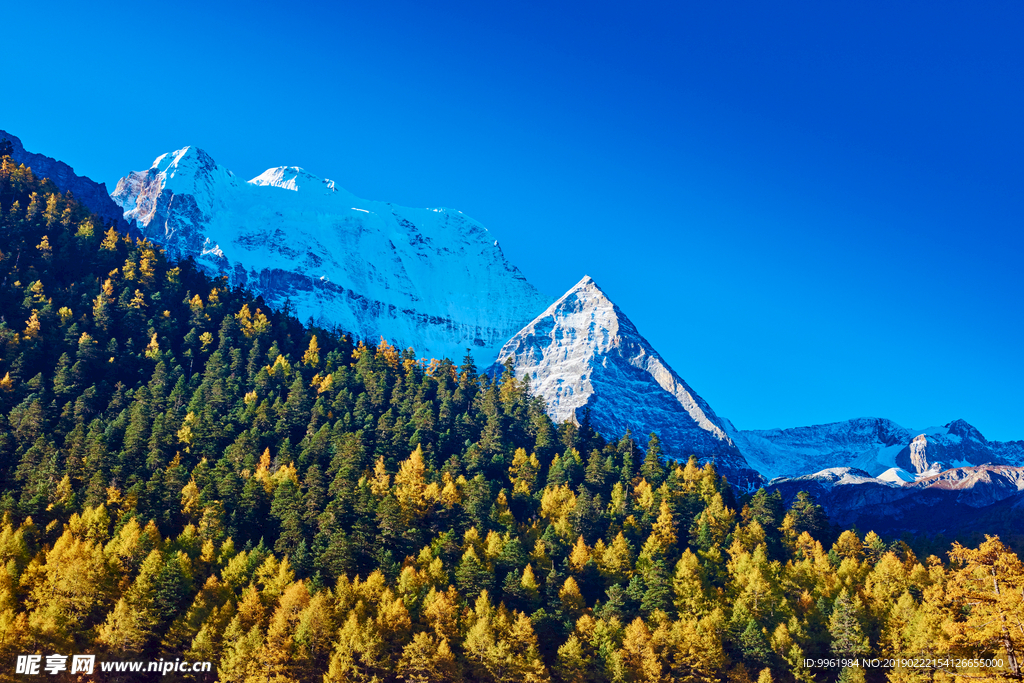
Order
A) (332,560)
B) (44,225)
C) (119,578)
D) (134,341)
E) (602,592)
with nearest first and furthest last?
(119,578) → (332,560) → (602,592) → (134,341) → (44,225)

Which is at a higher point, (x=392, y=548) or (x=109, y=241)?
(x=109, y=241)

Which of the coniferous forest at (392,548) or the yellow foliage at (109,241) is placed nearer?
the coniferous forest at (392,548)

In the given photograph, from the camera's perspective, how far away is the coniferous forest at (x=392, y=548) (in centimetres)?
7900

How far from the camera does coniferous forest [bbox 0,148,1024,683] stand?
79000 mm

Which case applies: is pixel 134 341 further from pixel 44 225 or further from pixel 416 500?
pixel 416 500

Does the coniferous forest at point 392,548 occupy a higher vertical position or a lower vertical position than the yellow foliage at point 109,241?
lower

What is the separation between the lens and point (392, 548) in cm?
9988

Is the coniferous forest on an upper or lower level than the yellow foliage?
lower

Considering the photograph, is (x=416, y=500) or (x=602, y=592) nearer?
(x=602, y=592)

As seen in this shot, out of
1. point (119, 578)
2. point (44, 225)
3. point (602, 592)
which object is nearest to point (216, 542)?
point (119, 578)

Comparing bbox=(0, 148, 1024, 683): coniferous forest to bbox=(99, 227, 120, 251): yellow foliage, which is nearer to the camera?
bbox=(0, 148, 1024, 683): coniferous forest

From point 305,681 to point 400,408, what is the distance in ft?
227

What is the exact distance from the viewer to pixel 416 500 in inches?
4291

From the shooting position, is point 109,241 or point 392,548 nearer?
point 392,548
